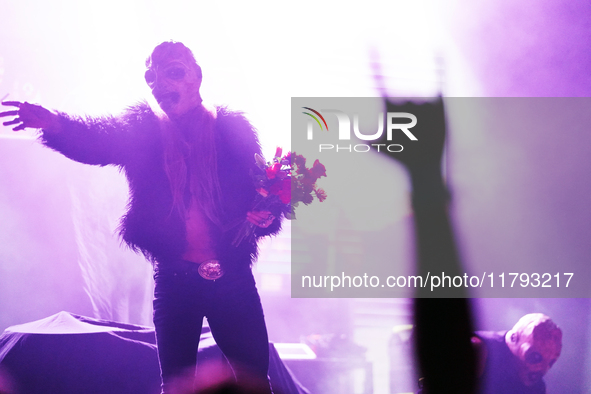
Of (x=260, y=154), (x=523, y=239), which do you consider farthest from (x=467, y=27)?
(x=260, y=154)

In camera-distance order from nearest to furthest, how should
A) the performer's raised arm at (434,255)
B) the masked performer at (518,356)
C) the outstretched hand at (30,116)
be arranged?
the outstretched hand at (30,116) → the masked performer at (518,356) → the performer's raised arm at (434,255)

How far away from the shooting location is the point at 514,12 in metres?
2.96

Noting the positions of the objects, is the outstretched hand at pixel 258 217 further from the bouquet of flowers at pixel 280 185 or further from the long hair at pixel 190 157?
the long hair at pixel 190 157

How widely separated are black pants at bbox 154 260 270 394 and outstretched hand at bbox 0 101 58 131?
0.75 meters

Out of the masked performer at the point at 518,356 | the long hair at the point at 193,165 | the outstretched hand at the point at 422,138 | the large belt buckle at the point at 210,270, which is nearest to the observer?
the large belt buckle at the point at 210,270

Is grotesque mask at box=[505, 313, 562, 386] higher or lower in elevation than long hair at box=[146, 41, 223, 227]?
lower

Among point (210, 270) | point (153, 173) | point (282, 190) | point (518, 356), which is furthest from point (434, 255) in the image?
point (153, 173)

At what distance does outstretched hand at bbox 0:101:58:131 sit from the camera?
1.64 meters

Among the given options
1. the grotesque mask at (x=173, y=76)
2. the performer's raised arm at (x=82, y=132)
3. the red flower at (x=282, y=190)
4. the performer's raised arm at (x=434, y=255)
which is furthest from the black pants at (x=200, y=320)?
the performer's raised arm at (x=434, y=255)

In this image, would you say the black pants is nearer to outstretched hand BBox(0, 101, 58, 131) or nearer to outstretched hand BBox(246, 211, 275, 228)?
outstretched hand BBox(246, 211, 275, 228)

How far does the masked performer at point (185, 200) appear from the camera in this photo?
171 centimetres

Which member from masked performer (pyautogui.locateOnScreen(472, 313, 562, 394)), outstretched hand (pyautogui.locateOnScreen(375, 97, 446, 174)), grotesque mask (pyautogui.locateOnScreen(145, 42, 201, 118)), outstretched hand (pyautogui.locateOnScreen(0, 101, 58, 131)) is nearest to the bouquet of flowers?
grotesque mask (pyautogui.locateOnScreen(145, 42, 201, 118))

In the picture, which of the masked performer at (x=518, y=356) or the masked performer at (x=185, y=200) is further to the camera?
the masked performer at (x=518, y=356)

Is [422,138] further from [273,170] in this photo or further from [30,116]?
[30,116]
